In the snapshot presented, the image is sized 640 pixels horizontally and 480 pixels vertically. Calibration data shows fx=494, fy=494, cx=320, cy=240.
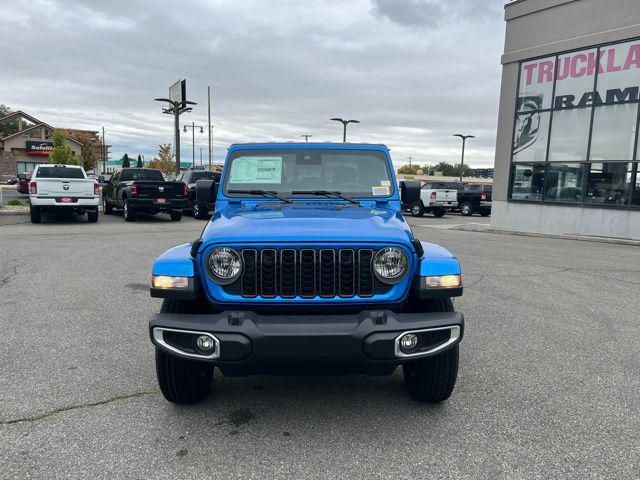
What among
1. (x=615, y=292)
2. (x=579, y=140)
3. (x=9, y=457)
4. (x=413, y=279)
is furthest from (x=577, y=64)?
(x=9, y=457)

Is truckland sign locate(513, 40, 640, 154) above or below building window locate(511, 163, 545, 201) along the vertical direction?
above

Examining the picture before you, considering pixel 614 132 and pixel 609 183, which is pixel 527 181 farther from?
pixel 614 132

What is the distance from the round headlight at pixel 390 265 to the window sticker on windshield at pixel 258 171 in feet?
5.40

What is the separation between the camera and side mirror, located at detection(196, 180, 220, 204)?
450 cm

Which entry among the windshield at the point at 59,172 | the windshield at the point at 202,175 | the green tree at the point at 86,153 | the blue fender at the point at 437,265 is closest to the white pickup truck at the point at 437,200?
the windshield at the point at 202,175

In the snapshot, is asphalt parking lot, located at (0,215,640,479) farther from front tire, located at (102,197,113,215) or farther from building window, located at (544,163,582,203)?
front tire, located at (102,197,113,215)

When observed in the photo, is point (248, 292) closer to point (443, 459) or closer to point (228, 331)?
point (228, 331)

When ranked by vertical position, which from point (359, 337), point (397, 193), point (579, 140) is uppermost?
point (579, 140)

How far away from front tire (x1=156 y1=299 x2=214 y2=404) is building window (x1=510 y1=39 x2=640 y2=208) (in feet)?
50.3

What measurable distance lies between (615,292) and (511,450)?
5484 millimetres

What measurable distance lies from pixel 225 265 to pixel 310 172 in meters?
1.66

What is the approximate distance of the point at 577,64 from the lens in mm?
16031

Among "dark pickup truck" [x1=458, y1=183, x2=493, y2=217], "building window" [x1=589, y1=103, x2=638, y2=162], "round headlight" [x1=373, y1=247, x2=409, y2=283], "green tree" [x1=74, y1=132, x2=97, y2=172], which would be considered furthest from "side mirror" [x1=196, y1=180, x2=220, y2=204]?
"green tree" [x1=74, y1=132, x2=97, y2=172]

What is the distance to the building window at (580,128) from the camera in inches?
586
